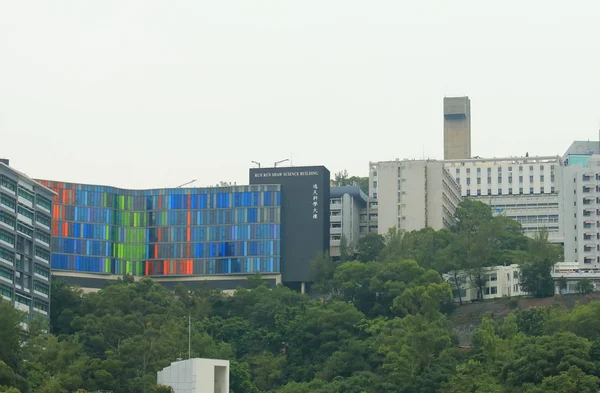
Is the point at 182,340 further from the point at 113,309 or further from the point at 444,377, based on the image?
the point at 444,377

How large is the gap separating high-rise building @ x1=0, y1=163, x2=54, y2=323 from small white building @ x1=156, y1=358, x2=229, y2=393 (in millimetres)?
38023

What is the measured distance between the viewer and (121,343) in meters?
164

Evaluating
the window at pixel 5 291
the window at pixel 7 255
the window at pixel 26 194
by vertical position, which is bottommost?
the window at pixel 5 291

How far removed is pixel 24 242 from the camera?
171m

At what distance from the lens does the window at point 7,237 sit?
164 metres

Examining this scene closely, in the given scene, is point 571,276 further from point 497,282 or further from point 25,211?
point 25,211

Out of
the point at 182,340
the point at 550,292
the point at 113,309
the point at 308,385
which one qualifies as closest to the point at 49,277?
the point at 113,309

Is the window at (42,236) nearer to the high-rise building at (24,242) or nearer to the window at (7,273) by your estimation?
the high-rise building at (24,242)

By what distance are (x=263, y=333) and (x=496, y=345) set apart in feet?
131

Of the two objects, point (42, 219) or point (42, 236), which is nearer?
point (42, 236)

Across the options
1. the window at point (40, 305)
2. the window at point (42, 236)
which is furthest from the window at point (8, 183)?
the window at point (40, 305)

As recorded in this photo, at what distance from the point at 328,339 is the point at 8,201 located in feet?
147

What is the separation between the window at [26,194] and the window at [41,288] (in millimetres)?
10864

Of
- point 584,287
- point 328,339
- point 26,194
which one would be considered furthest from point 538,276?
point 26,194
